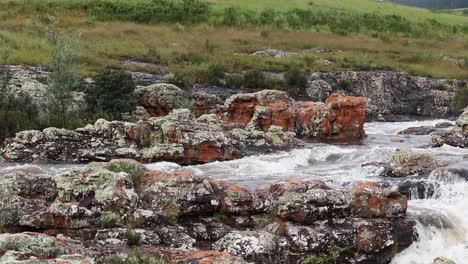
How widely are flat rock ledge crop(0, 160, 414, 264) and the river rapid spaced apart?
100 centimetres

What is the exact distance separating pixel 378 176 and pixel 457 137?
36.5ft

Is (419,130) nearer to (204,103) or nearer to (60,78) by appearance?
(204,103)

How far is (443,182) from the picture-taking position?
2152 centimetres

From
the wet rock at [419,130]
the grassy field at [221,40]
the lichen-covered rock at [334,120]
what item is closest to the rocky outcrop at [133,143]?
the lichen-covered rock at [334,120]

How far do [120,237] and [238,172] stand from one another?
11.0 m

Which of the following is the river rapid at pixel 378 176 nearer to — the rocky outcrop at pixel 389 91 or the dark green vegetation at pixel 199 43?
the dark green vegetation at pixel 199 43

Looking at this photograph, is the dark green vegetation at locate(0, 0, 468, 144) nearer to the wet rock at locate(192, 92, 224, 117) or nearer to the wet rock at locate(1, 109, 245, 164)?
the wet rock at locate(1, 109, 245, 164)

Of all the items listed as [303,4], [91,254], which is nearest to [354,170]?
[91,254]

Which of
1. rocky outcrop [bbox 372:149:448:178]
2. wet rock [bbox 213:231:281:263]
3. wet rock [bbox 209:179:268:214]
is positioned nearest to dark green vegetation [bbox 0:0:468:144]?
wet rock [bbox 209:179:268:214]

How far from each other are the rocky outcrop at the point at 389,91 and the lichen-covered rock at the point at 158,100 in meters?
14.8

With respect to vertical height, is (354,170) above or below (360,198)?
below

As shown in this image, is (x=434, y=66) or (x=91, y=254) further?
(x=434, y=66)

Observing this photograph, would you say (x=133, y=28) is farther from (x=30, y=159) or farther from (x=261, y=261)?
(x=261, y=261)

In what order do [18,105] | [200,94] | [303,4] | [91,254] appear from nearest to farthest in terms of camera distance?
[91,254] < [18,105] < [200,94] < [303,4]
